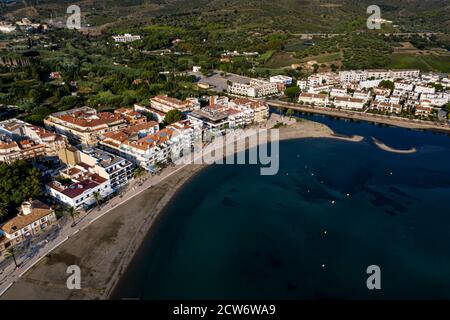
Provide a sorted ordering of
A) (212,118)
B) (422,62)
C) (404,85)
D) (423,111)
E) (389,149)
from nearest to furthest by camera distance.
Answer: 1. (389,149)
2. (212,118)
3. (423,111)
4. (404,85)
5. (422,62)

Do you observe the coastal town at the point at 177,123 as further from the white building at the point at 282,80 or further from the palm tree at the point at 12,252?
the white building at the point at 282,80

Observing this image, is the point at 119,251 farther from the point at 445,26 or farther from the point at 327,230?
the point at 445,26

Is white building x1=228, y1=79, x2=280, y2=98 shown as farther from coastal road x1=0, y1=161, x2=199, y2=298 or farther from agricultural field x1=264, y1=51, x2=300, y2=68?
coastal road x1=0, y1=161, x2=199, y2=298

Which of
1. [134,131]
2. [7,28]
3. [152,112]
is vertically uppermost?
[7,28]

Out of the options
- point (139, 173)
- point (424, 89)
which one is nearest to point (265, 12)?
point (424, 89)

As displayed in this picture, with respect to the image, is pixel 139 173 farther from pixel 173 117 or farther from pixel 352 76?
pixel 352 76
